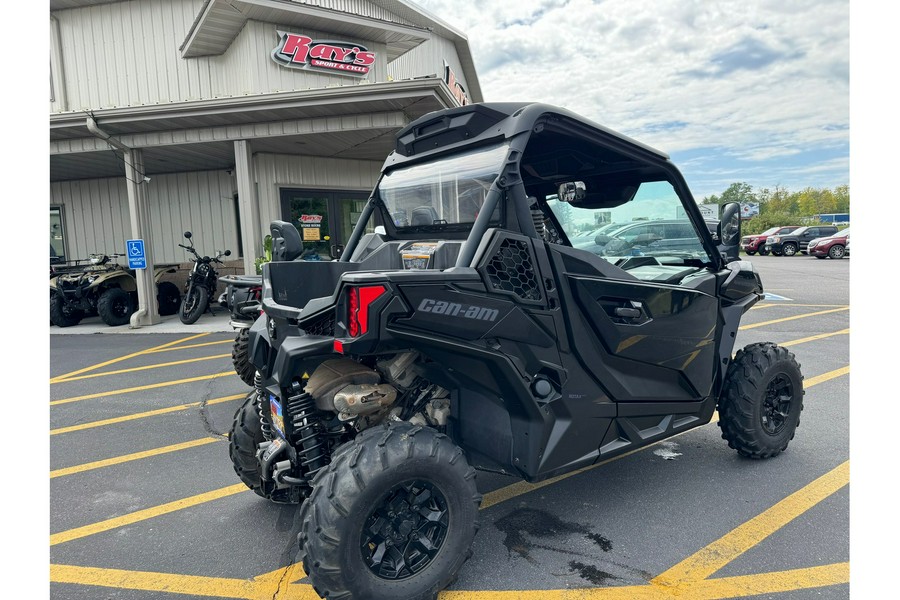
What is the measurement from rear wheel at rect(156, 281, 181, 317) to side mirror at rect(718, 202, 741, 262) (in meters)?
11.9

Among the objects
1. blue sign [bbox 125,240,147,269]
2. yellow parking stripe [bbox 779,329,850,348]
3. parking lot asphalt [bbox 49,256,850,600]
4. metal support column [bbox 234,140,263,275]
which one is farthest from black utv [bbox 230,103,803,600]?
blue sign [bbox 125,240,147,269]

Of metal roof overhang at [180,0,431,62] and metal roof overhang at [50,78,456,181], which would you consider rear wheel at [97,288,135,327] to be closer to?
metal roof overhang at [50,78,456,181]

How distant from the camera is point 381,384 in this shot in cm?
246

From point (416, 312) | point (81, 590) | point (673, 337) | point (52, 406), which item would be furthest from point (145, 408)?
point (673, 337)

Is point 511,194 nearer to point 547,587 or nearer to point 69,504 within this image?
point 547,587

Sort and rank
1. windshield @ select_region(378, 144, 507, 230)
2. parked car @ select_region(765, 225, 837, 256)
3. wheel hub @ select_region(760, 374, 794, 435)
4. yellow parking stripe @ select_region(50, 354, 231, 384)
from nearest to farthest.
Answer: windshield @ select_region(378, 144, 507, 230) → wheel hub @ select_region(760, 374, 794, 435) → yellow parking stripe @ select_region(50, 354, 231, 384) → parked car @ select_region(765, 225, 837, 256)

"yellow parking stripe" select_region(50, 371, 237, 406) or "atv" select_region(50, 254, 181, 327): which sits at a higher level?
"atv" select_region(50, 254, 181, 327)

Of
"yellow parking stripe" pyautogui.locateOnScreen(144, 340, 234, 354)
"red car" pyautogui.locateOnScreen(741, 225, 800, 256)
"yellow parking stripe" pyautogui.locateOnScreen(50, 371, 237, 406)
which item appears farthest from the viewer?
"red car" pyautogui.locateOnScreen(741, 225, 800, 256)

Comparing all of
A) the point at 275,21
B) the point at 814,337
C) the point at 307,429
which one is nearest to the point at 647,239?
the point at 307,429

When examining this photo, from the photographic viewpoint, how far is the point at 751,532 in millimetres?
2799

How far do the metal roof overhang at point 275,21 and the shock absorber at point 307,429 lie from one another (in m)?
10.8

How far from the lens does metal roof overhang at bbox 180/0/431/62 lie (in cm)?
1088

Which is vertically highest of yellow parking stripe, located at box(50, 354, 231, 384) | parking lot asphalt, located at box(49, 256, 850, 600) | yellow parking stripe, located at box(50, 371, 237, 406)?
yellow parking stripe, located at box(50, 354, 231, 384)

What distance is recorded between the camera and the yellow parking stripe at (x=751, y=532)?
246 centimetres
